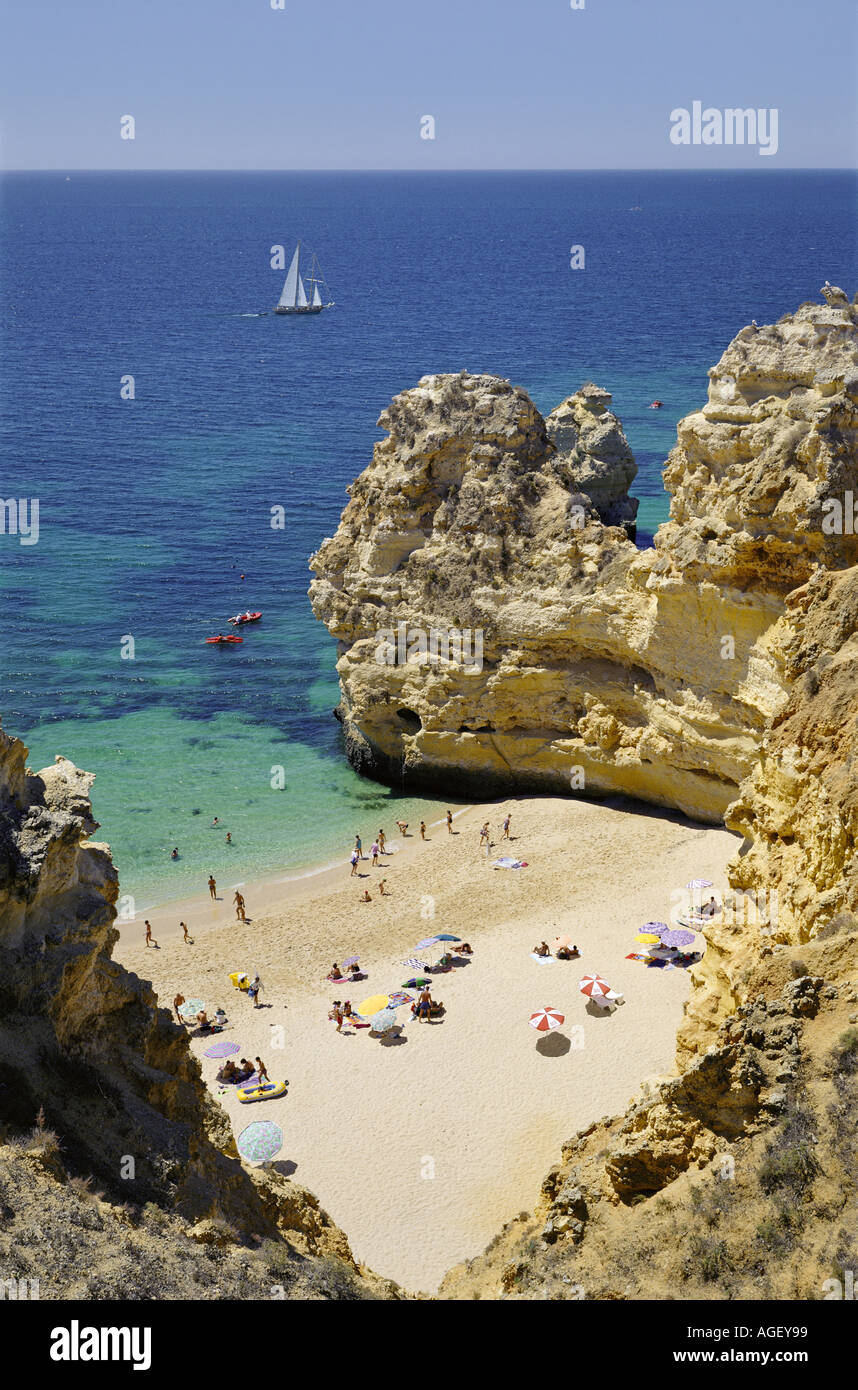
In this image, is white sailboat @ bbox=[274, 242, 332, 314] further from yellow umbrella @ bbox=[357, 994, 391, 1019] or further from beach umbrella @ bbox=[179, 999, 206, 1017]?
yellow umbrella @ bbox=[357, 994, 391, 1019]

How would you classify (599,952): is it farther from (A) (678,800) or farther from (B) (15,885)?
(B) (15,885)

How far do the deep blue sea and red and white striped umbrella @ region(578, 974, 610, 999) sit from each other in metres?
10.0

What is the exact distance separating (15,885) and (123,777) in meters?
25.5

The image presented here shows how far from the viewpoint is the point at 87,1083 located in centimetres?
1081

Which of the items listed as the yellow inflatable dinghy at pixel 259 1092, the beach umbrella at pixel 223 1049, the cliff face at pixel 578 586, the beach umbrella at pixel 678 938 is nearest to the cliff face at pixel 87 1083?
the yellow inflatable dinghy at pixel 259 1092

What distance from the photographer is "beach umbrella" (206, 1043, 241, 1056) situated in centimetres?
2303

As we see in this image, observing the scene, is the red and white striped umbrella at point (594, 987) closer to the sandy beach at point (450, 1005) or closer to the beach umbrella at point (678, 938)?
the sandy beach at point (450, 1005)

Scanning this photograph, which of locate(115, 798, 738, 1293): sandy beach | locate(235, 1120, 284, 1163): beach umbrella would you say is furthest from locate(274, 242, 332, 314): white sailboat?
locate(235, 1120, 284, 1163): beach umbrella

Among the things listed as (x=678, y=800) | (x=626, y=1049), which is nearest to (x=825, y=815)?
(x=626, y=1049)

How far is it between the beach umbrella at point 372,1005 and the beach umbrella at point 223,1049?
249 cm

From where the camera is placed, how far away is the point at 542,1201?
14.7 m

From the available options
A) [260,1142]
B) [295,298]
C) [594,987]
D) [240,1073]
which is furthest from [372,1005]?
[295,298]

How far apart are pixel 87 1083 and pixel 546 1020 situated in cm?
1327

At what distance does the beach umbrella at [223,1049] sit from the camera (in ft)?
75.6
